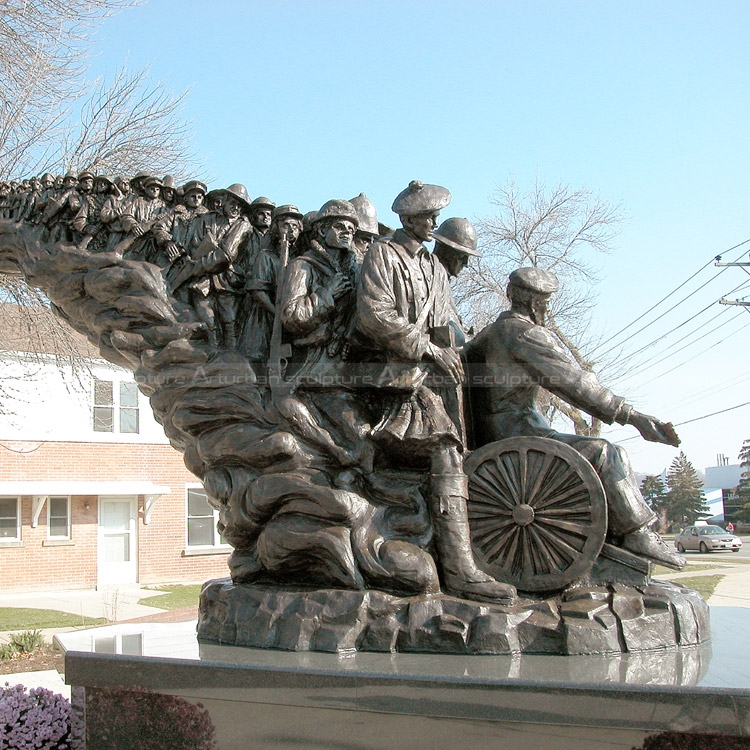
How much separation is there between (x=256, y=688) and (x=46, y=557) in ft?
49.6

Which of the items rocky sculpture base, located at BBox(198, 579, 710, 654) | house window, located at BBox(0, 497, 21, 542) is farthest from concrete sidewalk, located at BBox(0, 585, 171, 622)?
rocky sculpture base, located at BBox(198, 579, 710, 654)

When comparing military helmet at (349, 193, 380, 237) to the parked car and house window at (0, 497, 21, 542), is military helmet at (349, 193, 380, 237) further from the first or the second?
the parked car

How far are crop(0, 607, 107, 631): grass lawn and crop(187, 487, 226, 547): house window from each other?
18.3 ft

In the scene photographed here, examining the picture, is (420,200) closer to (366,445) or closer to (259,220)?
(259,220)

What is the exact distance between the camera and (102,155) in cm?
1243

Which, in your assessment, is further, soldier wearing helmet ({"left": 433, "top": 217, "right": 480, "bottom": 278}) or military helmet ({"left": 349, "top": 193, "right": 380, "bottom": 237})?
military helmet ({"left": 349, "top": 193, "right": 380, "bottom": 237})

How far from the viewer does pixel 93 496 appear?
1834 cm

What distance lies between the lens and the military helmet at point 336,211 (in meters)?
5.64

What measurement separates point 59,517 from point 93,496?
0.83m

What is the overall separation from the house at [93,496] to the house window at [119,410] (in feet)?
0.08

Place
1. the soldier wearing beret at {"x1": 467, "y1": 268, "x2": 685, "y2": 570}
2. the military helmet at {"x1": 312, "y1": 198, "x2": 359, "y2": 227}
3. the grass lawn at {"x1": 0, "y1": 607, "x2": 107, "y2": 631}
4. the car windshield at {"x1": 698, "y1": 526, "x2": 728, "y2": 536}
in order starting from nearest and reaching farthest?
the soldier wearing beret at {"x1": 467, "y1": 268, "x2": 685, "y2": 570} → the military helmet at {"x1": 312, "y1": 198, "x2": 359, "y2": 227} → the grass lawn at {"x1": 0, "y1": 607, "x2": 107, "y2": 631} → the car windshield at {"x1": 698, "y1": 526, "x2": 728, "y2": 536}

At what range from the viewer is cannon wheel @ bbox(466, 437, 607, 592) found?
4832 mm

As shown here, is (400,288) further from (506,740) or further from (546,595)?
(506,740)

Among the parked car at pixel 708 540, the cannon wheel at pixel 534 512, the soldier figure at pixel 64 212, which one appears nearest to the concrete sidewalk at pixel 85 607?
the soldier figure at pixel 64 212
